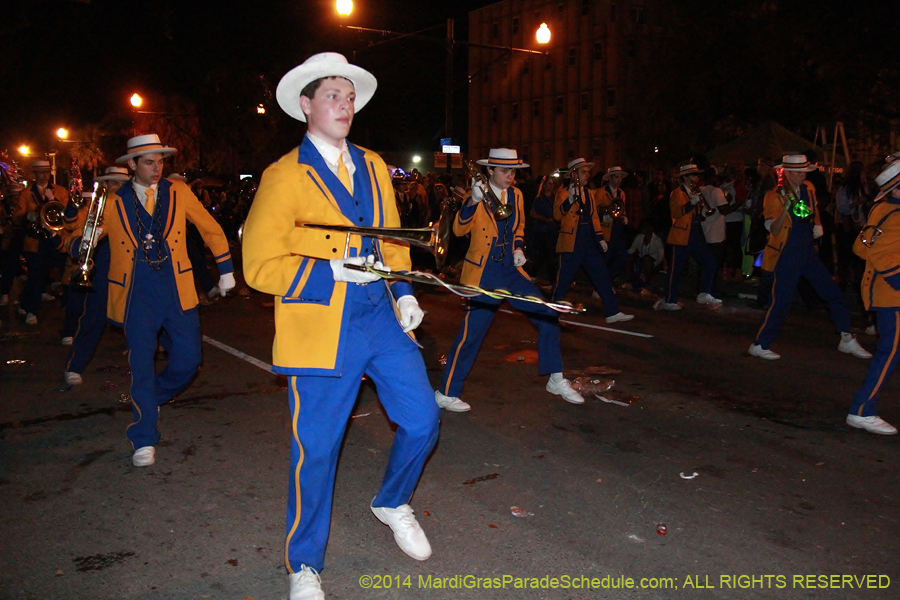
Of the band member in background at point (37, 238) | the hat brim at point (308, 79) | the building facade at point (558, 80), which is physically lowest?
the band member in background at point (37, 238)

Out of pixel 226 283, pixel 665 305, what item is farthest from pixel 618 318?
pixel 226 283

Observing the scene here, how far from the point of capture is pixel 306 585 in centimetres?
343

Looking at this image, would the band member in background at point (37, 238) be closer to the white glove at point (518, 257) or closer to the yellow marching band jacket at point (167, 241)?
the yellow marching band jacket at point (167, 241)

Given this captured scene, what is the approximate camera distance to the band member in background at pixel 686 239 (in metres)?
12.1

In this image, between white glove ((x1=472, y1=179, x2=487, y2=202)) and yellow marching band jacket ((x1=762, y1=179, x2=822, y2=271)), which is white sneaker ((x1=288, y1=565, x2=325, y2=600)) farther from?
yellow marching band jacket ((x1=762, y1=179, x2=822, y2=271))

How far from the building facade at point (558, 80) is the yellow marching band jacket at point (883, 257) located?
126 ft

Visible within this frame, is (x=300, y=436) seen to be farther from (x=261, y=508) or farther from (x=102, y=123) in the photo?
(x=102, y=123)

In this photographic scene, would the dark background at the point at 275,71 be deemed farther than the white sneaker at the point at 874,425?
Yes

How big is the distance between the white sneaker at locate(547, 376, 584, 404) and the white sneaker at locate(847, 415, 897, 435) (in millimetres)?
2090

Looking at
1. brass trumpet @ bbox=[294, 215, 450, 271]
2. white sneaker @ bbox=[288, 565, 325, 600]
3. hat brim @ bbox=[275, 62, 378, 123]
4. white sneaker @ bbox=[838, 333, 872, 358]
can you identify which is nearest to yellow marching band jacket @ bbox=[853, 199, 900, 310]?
white sneaker @ bbox=[838, 333, 872, 358]

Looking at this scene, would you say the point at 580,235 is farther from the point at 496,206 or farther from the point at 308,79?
the point at 308,79

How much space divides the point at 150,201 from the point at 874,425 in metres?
5.47

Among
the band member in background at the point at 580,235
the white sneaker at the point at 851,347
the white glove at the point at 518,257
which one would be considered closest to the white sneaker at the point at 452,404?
the white glove at the point at 518,257

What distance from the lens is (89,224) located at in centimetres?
618
